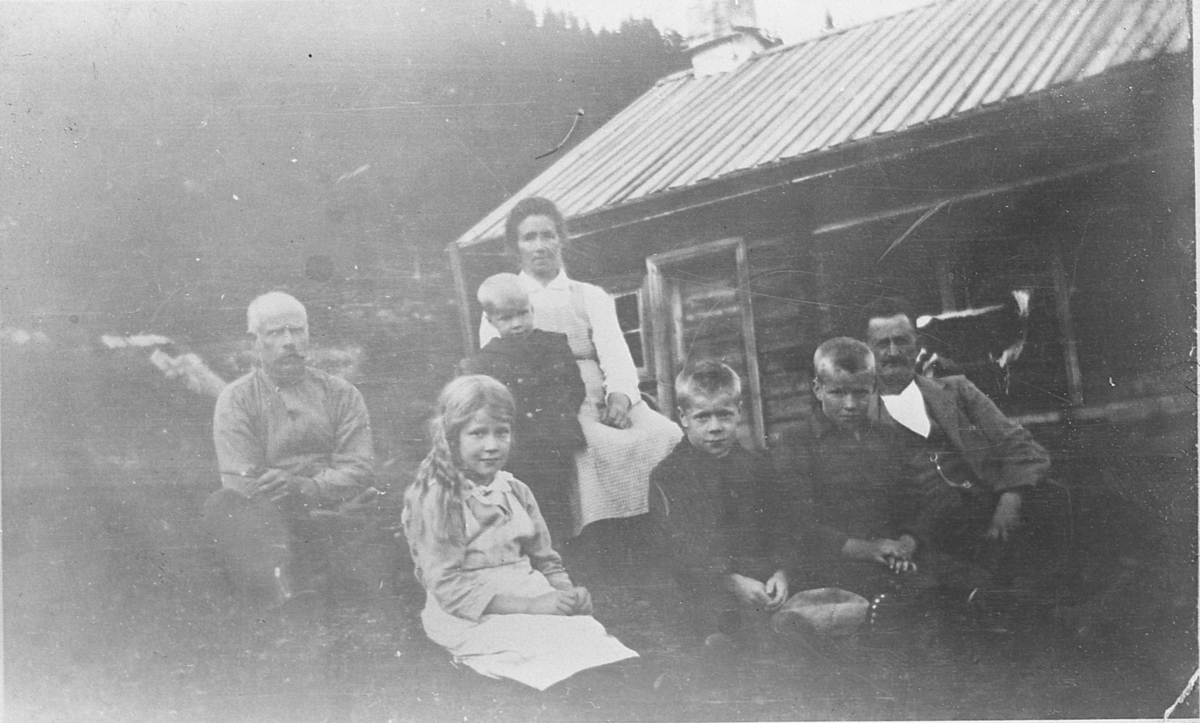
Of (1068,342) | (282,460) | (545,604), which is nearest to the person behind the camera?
(1068,342)

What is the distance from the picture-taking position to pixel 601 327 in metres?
3.83

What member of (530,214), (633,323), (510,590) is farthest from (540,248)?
(510,590)

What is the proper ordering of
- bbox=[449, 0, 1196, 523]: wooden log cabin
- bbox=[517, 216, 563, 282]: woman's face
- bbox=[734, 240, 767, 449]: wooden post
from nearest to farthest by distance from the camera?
bbox=[449, 0, 1196, 523]: wooden log cabin
bbox=[734, 240, 767, 449]: wooden post
bbox=[517, 216, 563, 282]: woman's face

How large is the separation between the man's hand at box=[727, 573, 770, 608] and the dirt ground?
231 mm

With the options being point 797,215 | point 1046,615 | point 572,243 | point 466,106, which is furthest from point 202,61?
point 1046,615

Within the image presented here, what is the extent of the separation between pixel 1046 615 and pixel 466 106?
3.40m

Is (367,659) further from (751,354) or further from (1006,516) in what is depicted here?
(1006,516)

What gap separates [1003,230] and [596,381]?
187 cm

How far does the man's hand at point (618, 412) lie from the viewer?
3.80m

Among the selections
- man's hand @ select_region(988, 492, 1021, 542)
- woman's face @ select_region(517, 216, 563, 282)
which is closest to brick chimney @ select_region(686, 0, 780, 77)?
woman's face @ select_region(517, 216, 563, 282)

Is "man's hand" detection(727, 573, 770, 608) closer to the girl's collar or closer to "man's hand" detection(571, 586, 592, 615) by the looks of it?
"man's hand" detection(571, 586, 592, 615)

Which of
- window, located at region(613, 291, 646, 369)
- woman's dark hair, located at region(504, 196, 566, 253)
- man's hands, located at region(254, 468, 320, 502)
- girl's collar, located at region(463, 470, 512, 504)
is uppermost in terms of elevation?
woman's dark hair, located at region(504, 196, 566, 253)

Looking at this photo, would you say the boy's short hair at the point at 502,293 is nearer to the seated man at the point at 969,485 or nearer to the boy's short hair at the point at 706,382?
the boy's short hair at the point at 706,382

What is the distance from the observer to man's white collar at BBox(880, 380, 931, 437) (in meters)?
3.70
